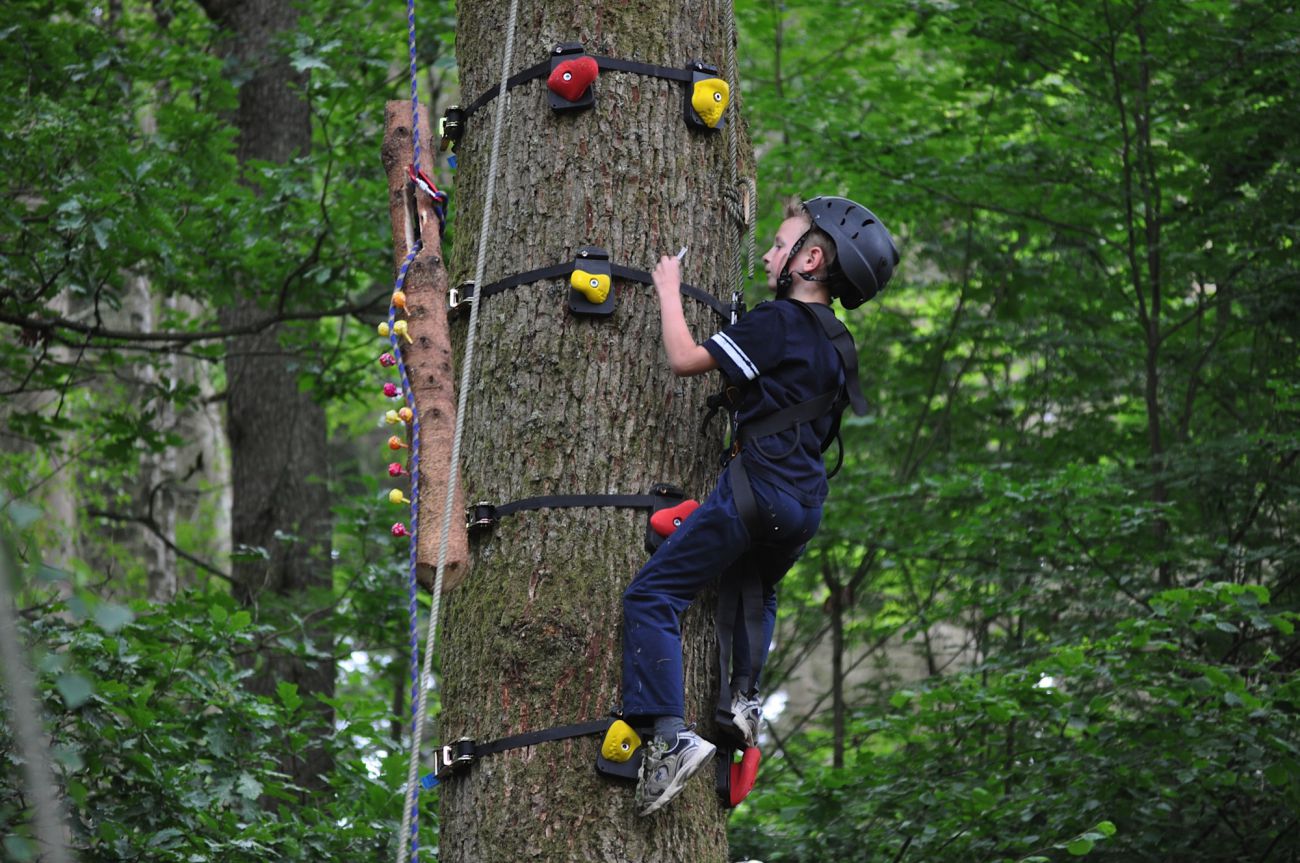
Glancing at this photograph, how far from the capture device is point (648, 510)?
3.21 metres

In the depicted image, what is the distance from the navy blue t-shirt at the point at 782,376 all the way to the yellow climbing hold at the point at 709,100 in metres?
0.54

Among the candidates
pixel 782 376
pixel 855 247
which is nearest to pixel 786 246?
pixel 855 247

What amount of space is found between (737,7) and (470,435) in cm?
739

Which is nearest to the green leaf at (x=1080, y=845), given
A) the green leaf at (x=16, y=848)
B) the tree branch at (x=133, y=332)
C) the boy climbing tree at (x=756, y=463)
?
the boy climbing tree at (x=756, y=463)

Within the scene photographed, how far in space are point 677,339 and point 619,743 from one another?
1009 mm

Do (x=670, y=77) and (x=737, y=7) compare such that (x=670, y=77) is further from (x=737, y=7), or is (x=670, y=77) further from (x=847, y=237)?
(x=737, y=7)

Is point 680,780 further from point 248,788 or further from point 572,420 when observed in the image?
point 248,788

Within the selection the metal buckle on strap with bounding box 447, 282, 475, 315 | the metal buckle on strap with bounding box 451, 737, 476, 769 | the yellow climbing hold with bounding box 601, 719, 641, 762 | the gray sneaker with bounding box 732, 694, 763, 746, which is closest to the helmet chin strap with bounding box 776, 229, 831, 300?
the metal buckle on strap with bounding box 447, 282, 475, 315

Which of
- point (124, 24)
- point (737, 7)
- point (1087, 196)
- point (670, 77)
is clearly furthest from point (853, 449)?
point (670, 77)

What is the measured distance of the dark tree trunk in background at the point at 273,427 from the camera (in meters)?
8.41

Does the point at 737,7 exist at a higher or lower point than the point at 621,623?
higher

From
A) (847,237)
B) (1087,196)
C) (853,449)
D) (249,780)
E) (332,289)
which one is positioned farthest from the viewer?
(853,449)

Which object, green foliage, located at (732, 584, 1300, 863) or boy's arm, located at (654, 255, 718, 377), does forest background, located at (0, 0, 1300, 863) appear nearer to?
green foliage, located at (732, 584, 1300, 863)

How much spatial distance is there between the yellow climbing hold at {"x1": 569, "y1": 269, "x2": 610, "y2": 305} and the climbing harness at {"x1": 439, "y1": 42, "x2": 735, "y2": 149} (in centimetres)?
51
